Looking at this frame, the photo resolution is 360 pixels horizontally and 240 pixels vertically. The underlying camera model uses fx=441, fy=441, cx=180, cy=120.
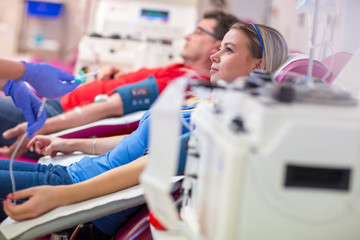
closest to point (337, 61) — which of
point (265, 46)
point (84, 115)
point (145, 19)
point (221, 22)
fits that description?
point (265, 46)

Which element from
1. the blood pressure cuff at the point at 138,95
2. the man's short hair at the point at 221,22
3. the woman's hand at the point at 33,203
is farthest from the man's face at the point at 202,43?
the woman's hand at the point at 33,203

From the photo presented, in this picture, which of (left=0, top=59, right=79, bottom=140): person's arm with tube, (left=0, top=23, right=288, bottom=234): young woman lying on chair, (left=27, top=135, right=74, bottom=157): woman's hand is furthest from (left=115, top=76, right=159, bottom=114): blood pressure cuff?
(left=0, top=59, right=79, bottom=140): person's arm with tube

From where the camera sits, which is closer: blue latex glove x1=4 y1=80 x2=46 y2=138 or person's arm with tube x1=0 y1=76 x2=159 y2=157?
blue latex glove x1=4 y1=80 x2=46 y2=138

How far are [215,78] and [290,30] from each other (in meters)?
2.16

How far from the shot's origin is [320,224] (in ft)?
2.96

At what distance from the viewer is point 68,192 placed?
1.26 metres

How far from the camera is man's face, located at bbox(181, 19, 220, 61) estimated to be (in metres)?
2.59

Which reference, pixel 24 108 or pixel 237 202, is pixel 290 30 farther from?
pixel 237 202

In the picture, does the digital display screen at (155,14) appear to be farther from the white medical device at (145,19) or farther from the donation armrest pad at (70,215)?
the donation armrest pad at (70,215)

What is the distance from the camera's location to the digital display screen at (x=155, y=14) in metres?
4.08

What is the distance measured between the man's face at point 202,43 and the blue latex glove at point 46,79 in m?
1.30

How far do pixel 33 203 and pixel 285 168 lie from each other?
70 cm

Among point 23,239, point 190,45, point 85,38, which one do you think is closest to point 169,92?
point 23,239

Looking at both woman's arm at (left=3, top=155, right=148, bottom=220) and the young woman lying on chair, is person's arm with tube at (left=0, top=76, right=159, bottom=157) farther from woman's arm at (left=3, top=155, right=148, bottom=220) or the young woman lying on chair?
woman's arm at (left=3, top=155, right=148, bottom=220)
